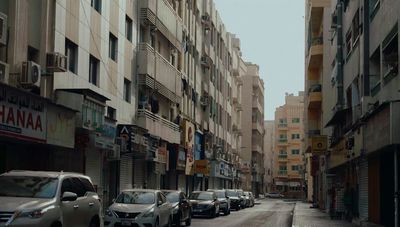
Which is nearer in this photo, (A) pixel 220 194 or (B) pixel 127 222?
(B) pixel 127 222

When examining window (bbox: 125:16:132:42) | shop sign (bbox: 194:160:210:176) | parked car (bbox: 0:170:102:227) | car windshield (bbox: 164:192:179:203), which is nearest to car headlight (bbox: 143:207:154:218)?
car windshield (bbox: 164:192:179:203)

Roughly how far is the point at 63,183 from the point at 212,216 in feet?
75.3

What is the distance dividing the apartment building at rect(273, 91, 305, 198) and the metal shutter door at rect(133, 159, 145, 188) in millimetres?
103226

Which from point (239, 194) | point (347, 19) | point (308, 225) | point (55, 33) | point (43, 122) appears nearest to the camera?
point (43, 122)

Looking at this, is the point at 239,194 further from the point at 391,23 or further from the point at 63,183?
the point at 63,183

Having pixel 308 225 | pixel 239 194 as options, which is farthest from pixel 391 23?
pixel 239 194

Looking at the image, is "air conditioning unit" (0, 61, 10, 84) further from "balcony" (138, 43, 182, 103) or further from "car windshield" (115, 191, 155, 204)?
"balcony" (138, 43, 182, 103)

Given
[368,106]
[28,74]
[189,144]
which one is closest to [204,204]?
[189,144]

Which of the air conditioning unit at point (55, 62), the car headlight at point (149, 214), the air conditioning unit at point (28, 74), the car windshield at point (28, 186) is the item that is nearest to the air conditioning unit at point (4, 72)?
the air conditioning unit at point (28, 74)

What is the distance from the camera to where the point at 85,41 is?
86.1 feet

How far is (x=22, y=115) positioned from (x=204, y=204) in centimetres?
1937

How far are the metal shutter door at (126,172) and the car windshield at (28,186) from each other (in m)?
17.8

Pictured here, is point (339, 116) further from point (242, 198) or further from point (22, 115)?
point (242, 198)

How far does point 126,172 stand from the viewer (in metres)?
33.0
